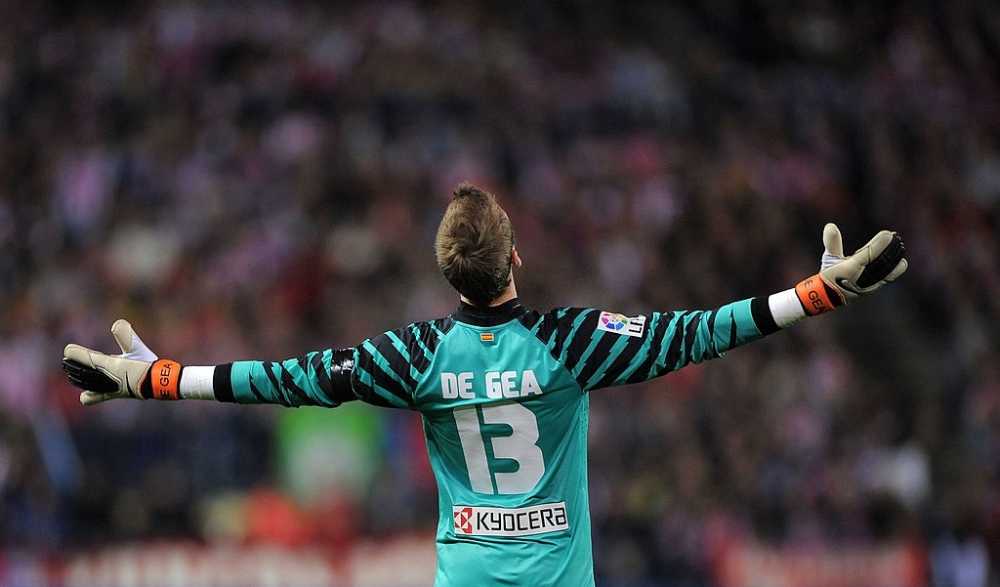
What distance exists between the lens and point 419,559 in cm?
1141

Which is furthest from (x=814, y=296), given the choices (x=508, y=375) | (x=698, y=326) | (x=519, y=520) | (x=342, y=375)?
(x=342, y=375)

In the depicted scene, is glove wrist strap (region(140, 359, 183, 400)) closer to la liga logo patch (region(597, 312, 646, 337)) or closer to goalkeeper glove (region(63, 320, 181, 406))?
goalkeeper glove (region(63, 320, 181, 406))

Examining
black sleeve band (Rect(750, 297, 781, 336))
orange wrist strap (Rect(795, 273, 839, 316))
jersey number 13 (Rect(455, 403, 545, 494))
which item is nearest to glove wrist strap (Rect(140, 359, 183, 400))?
jersey number 13 (Rect(455, 403, 545, 494))

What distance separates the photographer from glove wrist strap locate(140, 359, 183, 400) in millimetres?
4859

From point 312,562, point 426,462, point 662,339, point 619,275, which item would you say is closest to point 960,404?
point 619,275

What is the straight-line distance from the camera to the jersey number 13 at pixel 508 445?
4.62 metres

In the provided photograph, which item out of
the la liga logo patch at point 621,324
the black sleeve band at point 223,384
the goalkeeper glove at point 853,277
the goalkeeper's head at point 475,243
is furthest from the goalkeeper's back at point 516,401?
→ the black sleeve band at point 223,384

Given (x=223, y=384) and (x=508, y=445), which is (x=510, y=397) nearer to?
(x=508, y=445)

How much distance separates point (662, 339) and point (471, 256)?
634 mm

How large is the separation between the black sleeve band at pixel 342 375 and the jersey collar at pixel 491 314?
39 cm

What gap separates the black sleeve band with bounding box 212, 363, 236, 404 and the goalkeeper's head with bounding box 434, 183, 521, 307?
2.61 feet

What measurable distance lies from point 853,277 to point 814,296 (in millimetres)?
129

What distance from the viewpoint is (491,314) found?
4.67m

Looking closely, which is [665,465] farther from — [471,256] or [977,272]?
[471,256]
